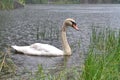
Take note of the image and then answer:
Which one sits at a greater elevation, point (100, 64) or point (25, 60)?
point (100, 64)

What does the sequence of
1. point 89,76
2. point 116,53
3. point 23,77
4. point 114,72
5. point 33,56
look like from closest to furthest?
point 89,76
point 114,72
point 116,53
point 23,77
point 33,56

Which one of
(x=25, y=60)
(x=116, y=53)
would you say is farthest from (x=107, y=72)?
(x=25, y=60)

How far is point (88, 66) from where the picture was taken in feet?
30.7

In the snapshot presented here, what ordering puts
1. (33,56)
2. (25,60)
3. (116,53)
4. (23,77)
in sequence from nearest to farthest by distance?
→ (116,53) < (23,77) < (25,60) < (33,56)

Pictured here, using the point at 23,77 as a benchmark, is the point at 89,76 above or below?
above

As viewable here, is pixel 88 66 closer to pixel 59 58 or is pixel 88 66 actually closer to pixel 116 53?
pixel 116 53

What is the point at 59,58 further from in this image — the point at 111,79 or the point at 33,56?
the point at 111,79

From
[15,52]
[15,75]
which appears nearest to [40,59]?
[15,52]

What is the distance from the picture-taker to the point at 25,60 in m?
16.9

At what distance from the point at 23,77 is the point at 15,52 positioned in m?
6.35

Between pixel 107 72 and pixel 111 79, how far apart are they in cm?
26

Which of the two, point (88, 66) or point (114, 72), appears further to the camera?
point (114, 72)

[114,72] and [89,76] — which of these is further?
[114,72]

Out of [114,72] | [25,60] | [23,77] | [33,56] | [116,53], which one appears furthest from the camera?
[33,56]
